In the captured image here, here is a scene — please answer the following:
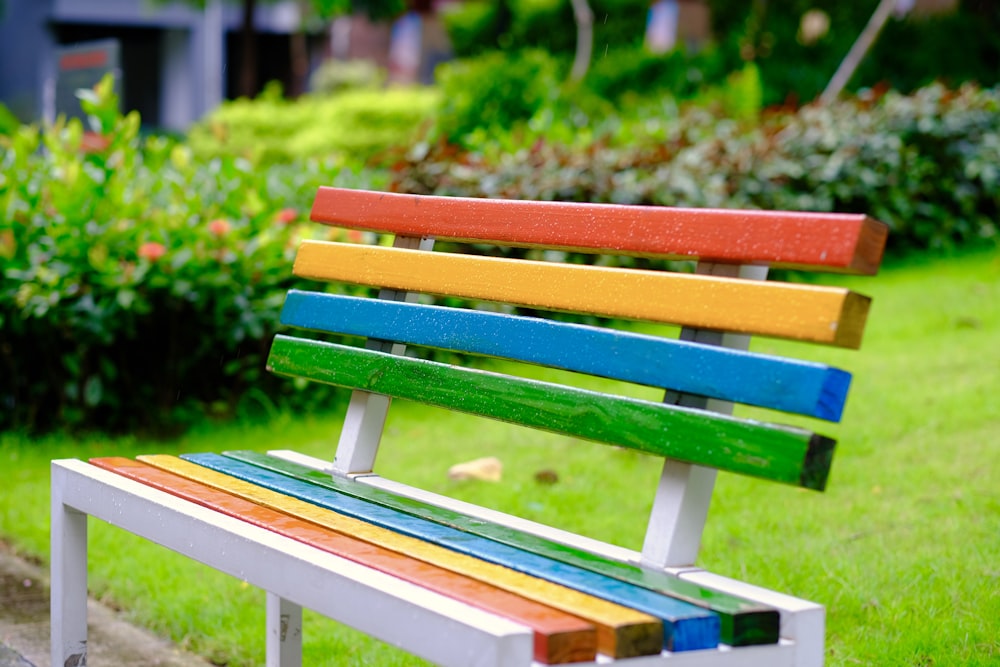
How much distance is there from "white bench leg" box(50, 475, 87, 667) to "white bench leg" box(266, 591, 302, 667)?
0.35 meters

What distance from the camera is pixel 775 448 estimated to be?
5.15 feet

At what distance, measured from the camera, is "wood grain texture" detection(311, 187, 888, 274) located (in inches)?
64.8

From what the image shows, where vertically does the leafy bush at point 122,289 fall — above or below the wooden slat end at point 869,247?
below

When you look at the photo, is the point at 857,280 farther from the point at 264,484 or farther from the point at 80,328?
the point at 264,484

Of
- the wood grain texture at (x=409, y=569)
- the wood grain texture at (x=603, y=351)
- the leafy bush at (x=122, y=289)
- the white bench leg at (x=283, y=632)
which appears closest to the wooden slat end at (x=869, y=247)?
the wood grain texture at (x=603, y=351)

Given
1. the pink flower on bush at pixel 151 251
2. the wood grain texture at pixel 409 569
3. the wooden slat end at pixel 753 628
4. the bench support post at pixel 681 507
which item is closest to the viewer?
the wood grain texture at pixel 409 569

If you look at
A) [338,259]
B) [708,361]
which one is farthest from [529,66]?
[708,361]

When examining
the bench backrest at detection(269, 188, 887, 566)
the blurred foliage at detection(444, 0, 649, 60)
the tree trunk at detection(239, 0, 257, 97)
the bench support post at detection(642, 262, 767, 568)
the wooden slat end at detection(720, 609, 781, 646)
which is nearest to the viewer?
the wooden slat end at detection(720, 609, 781, 646)

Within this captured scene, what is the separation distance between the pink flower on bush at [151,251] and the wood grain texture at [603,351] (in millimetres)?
2033

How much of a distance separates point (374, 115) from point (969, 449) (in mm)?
11916

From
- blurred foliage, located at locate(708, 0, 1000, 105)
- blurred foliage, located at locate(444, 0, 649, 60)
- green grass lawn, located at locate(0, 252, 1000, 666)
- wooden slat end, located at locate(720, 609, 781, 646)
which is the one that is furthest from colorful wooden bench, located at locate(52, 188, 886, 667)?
blurred foliage, located at locate(444, 0, 649, 60)

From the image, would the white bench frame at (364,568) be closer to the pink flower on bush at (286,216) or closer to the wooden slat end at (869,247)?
the wooden slat end at (869,247)

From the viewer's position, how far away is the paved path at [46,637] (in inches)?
104

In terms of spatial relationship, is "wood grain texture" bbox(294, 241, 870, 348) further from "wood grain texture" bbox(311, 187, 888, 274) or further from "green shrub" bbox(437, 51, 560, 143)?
"green shrub" bbox(437, 51, 560, 143)
